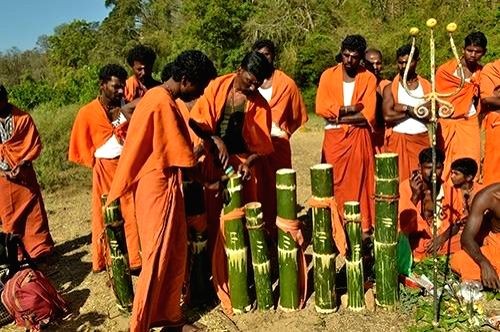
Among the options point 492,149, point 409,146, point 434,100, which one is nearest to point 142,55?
point 409,146

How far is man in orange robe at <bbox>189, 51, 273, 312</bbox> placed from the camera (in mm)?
4109

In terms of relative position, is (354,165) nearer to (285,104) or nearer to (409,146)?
(409,146)

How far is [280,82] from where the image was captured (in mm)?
5344

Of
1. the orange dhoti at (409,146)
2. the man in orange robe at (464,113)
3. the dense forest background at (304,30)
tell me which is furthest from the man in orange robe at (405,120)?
the dense forest background at (304,30)

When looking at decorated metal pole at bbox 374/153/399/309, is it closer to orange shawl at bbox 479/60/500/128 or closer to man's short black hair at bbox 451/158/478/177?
man's short black hair at bbox 451/158/478/177

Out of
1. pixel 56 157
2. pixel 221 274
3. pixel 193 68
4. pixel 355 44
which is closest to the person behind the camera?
pixel 193 68

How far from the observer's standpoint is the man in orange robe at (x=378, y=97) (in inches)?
213

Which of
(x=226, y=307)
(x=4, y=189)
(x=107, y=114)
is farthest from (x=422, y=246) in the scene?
(x=4, y=189)

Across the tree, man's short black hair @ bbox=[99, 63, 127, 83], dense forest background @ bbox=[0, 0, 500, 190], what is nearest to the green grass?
dense forest background @ bbox=[0, 0, 500, 190]

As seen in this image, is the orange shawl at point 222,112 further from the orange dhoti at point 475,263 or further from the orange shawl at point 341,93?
the orange dhoti at point 475,263

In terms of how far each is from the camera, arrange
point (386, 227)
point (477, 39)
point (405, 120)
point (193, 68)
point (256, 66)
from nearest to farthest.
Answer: point (193, 68) → point (386, 227) → point (256, 66) → point (405, 120) → point (477, 39)

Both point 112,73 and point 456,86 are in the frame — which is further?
point 456,86

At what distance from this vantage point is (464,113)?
17.8ft

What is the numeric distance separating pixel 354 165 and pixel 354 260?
1466 mm
